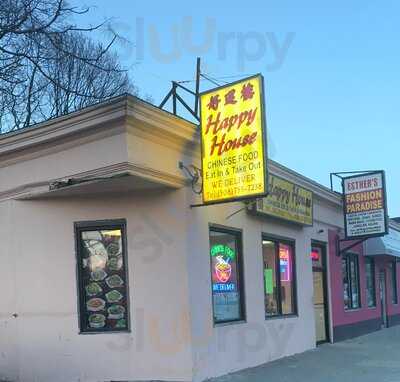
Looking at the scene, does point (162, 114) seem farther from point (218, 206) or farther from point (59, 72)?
point (59, 72)

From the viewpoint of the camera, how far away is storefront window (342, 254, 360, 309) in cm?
1938

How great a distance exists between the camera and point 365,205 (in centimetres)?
1812

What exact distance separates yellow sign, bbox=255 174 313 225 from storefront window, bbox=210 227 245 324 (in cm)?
98

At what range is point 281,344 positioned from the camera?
1381cm

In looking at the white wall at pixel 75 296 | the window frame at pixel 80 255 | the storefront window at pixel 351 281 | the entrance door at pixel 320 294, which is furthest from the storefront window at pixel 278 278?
the storefront window at pixel 351 281

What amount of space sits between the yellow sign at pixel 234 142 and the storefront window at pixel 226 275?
1.63m

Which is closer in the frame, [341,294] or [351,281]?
[341,294]

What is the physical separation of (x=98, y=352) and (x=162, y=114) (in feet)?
13.2

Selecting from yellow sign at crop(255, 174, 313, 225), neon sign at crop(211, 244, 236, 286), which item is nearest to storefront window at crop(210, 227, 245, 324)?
neon sign at crop(211, 244, 236, 286)

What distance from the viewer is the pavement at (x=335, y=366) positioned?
1126cm

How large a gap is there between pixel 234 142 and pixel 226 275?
10.1 feet

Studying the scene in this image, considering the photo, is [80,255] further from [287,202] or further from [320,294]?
[320,294]

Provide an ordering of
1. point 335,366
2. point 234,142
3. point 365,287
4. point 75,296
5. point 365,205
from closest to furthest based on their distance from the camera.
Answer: point 234,142
point 75,296
point 335,366
point 365,205
point 365,287

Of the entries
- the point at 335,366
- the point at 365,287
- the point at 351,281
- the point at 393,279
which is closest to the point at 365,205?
the point at 351,281
